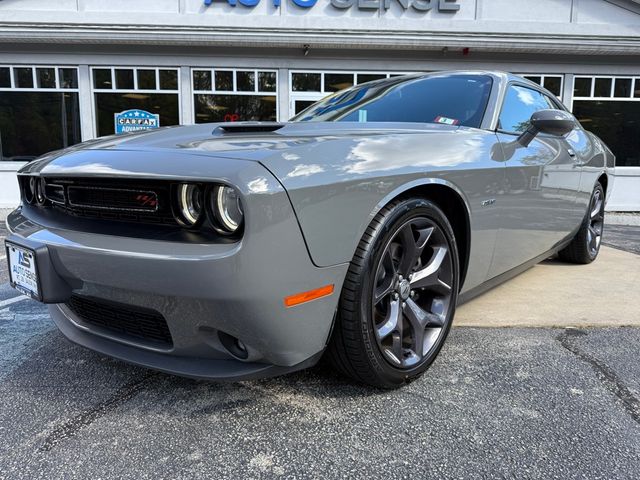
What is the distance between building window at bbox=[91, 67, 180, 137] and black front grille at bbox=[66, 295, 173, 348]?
8.01 metres

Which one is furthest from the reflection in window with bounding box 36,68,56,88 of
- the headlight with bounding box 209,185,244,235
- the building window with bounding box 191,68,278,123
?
the headlight with bounding box 209,185,244,235

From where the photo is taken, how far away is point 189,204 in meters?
1.58

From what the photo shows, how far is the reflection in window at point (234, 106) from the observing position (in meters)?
9.30

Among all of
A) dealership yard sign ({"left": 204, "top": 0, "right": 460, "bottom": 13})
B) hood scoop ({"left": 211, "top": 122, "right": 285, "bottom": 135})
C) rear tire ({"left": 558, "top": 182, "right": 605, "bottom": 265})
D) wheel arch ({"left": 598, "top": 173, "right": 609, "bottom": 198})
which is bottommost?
rear tire ({"left": 558, "top": 182, "right": 605, "bottom": 265})

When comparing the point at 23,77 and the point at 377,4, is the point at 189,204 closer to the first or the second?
the point at 377,4

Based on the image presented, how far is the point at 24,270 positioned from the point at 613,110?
425 inches

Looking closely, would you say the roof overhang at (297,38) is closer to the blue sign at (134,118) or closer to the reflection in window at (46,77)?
the reflection in window at (46,77)

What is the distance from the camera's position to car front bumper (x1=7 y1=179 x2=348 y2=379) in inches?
57.1

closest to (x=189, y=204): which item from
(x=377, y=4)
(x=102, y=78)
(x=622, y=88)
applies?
(x=377, y=4)

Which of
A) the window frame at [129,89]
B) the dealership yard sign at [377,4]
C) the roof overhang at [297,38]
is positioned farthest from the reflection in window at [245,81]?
the dealership yard sign at [377,4]

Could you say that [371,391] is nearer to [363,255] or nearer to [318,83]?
[363,255]

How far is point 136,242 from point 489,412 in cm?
141

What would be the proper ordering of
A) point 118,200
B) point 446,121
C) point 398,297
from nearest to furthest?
point 118,200 < point 398,297 < point 446,121

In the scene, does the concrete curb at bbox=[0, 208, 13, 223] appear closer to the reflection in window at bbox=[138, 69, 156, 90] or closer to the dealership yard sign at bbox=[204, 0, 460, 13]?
the reflection in window at bbox=[138, 69, 156, 90]
